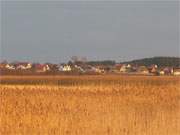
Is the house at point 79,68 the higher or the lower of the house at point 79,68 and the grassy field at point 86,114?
the lower

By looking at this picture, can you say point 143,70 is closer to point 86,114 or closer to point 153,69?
point 153,69

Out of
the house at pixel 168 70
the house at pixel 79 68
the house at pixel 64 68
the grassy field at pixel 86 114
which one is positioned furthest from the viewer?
the house at pixel 64 68

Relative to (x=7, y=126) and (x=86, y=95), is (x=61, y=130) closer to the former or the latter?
(x=7, y=126)

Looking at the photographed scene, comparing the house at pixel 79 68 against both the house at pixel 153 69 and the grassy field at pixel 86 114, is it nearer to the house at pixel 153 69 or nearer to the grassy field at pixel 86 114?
the house at pixel 153 69

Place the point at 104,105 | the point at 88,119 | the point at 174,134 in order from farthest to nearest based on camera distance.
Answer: the point at 104,105 → the point at 88,119 → the point at 174,134

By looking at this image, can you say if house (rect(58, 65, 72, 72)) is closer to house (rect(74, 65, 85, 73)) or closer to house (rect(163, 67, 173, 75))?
house (rect(74, 65, 85, 73))

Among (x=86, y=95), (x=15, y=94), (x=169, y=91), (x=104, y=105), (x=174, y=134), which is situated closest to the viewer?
(x=174, y=134)

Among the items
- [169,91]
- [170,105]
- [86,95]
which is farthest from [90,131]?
[169,91]

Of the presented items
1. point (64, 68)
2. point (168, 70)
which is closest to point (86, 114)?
point (168, 70)

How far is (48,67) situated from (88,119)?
8118 centimetres

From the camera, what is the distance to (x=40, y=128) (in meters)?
14.8

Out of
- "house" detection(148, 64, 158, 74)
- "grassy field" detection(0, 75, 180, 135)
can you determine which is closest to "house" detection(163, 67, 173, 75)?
"house" detection(148, 64, 158, 74)

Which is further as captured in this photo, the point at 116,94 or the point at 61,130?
the point at 116,94

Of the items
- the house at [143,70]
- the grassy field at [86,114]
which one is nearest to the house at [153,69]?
the house at [143,70]
